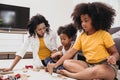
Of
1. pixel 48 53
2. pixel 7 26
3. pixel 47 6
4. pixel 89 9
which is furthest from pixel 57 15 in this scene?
pixel 89 9

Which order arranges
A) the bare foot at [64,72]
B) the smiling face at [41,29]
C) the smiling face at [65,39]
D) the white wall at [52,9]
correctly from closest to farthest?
1. the bare foot at [64,72]
2. the smiling face at [65,39]
3. the smiling face at [41,29]
4. the white wall at [52,9]

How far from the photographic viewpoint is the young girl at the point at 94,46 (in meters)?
1.16

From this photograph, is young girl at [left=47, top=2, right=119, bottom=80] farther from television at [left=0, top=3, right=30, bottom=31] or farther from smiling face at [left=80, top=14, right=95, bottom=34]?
television at [left=0, top=3, right=30, bottom=31]

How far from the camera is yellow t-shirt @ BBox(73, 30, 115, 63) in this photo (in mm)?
1250

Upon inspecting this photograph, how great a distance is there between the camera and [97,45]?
126cm

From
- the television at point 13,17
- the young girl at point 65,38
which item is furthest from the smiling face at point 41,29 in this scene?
the television at point 13,17

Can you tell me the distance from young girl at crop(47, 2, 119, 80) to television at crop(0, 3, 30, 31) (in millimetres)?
2778

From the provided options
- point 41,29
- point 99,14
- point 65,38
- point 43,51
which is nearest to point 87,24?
point 99,14

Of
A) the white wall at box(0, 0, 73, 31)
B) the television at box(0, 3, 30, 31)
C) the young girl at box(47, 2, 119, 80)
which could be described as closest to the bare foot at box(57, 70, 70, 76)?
the young girl at box(47, 2, 119, 80)

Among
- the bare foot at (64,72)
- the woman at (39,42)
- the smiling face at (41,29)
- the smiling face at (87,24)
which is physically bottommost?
the bare foot at (64,72)

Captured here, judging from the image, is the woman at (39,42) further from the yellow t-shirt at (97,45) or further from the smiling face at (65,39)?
the yellow t-shirt at (97,45)

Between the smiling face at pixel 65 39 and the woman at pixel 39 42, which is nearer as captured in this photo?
→ the smiling face at pixel 65 39

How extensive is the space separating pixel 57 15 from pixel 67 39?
2.88m

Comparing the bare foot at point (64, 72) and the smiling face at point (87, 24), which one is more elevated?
the smiling face at point (87, 24)
